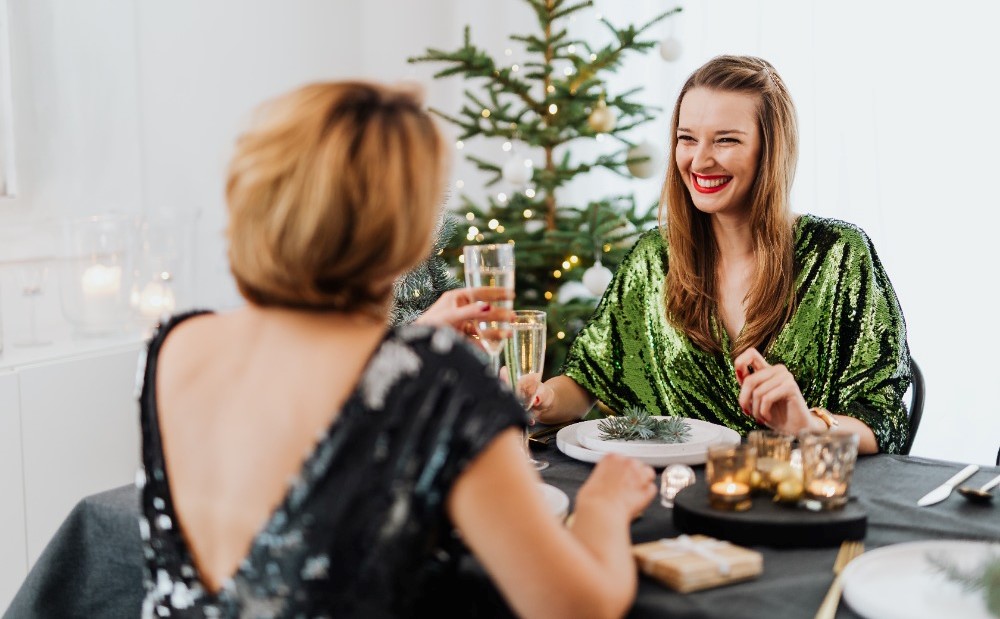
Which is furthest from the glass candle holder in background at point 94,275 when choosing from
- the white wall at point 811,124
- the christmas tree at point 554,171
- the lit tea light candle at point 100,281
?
the christmas tree at point 554,171

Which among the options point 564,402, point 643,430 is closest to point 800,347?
point 564,402

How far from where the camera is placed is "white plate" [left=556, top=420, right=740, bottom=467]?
1.66 m

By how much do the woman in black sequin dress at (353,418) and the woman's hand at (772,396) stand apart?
0.65m

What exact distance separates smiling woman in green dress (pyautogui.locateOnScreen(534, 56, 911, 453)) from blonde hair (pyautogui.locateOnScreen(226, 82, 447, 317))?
1.00 metres

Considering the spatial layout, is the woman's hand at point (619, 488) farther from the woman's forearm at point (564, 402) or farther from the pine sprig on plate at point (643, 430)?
the woman's forearm at point (564, 402)

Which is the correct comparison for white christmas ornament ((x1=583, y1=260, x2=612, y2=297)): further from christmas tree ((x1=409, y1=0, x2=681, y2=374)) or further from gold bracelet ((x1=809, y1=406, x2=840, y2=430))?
gold bracelet ((x1=809, y1=406, x2=840, y2=430))

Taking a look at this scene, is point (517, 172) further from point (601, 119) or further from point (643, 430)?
point (643, 430)

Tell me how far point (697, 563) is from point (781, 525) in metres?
0.17

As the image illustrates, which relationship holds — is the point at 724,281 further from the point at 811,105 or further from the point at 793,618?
the point at 811,105

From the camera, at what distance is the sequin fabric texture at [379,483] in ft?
3.45

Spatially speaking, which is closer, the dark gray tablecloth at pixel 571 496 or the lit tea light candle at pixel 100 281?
the dark gray tablecloth at pixel 571 496

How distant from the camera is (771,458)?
4.68ft

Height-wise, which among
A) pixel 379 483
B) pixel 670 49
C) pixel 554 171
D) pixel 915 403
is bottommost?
pixel 915 403

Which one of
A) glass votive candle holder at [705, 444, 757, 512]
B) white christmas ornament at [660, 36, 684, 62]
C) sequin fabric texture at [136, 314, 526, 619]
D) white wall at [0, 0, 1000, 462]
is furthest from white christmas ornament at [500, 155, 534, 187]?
sequin fabric texture at [136, 314, 526, 619]
